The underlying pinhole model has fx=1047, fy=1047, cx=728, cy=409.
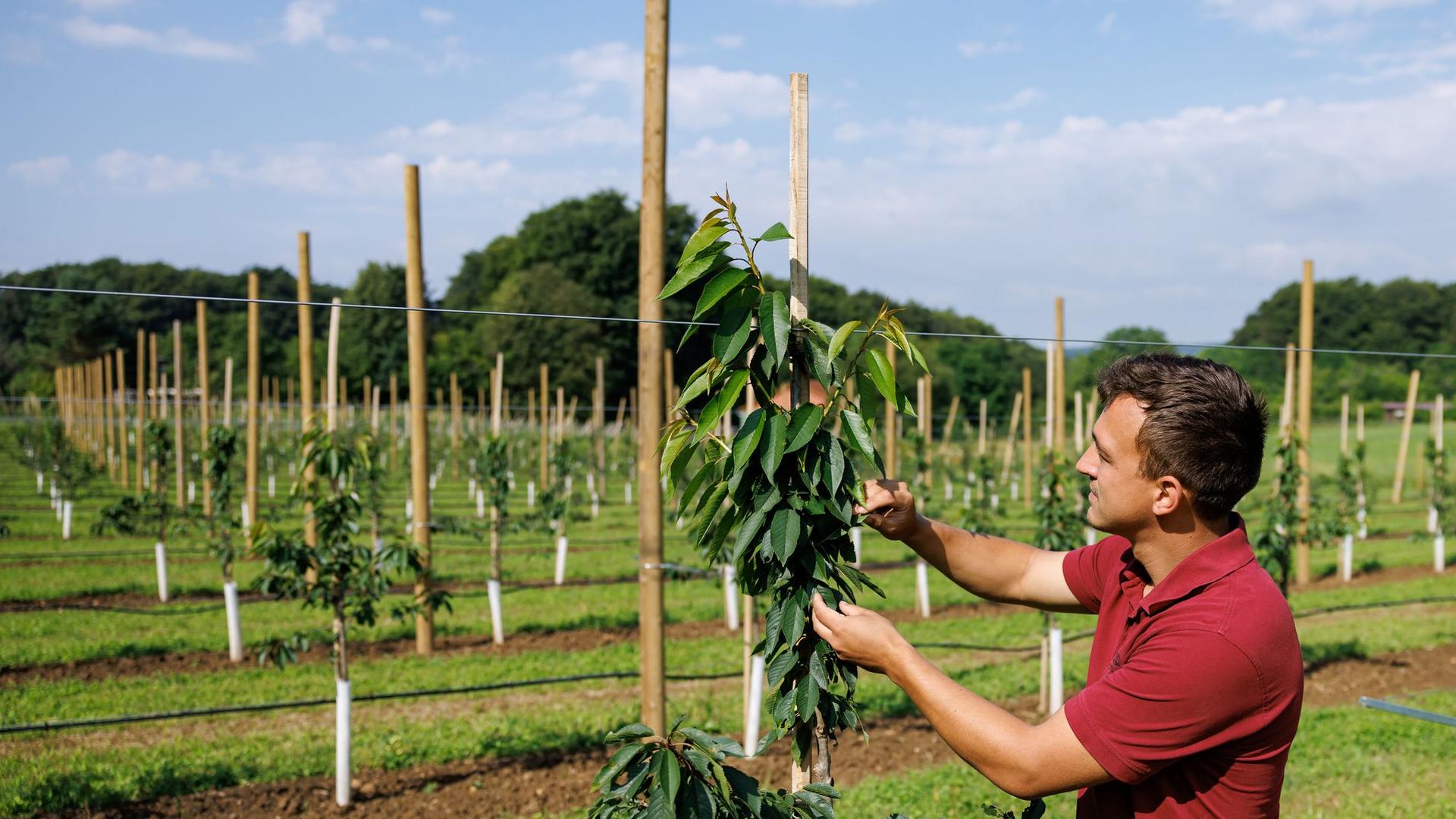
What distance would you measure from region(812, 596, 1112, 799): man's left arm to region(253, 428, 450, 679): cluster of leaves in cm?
541

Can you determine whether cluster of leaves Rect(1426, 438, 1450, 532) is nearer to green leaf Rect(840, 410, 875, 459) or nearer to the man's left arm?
green leaf Rect(840, 410, 875, 459)

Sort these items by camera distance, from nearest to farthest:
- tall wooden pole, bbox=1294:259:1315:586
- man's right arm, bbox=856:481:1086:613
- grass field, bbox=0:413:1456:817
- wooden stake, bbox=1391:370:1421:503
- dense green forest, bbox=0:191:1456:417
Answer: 1. man's right arm, bbox=856:481:1086:613
2. grass field, bbox=0:413:1456:817
3. tall wooden pole, bbox=1294:259:1315:586
4. wooden stake, bbox=1391:370:1421:503
5. dense green forest, bbox=0:191:1456:417

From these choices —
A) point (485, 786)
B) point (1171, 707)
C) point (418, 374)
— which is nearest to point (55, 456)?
point (418, 374)

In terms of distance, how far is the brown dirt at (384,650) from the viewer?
10.0 m

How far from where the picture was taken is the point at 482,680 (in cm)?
980

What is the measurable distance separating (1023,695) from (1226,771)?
8.01m

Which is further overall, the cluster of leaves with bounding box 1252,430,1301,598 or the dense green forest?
the dense green forest

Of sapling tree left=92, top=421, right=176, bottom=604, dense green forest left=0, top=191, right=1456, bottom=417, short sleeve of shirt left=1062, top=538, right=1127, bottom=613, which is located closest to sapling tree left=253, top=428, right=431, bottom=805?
short sleeve of shirt left=1062, top=538, right=1127, bottom=613

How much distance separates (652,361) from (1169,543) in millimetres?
3807

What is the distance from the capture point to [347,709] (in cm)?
654

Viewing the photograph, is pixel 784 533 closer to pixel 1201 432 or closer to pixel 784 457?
pixel 784 457

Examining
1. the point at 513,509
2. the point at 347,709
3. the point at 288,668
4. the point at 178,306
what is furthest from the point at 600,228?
the point at 347,709

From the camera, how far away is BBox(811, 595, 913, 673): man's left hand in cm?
218

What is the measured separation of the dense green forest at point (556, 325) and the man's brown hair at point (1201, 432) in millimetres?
32553
